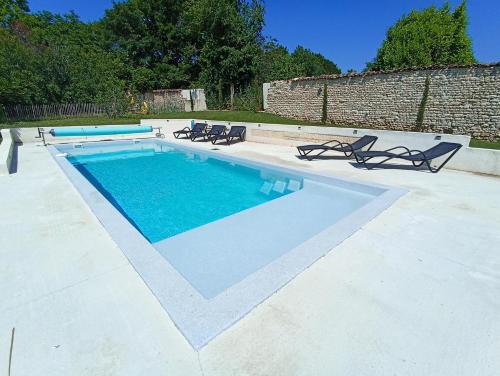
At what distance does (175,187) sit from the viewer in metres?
5.86

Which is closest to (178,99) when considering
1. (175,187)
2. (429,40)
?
(175,187)

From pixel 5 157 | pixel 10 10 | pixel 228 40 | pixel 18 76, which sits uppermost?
pixel 10 10

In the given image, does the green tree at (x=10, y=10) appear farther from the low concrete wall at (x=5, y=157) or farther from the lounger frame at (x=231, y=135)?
the lounger frame at (x=231, y=135)

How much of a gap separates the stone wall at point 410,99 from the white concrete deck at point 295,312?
365 inches

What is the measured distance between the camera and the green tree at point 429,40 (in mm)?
20812

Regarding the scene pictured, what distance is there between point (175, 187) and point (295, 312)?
458 cm

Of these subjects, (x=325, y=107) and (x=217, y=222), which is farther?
(x=325, y=107)

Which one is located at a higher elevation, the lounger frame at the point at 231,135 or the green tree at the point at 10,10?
the green tree at the point at 10,10

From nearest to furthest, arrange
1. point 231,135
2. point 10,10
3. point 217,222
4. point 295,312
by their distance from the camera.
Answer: point 295,312, point 217,222, point 231,135, point 10,10

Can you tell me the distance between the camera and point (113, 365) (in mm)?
1438

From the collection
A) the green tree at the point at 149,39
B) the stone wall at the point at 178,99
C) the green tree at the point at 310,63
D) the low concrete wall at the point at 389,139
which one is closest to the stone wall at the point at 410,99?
the low concrete wall at the point at 389,139

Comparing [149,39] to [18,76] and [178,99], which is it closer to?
[178,99]

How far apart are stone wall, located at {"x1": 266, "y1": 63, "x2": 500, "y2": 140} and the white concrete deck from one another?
9260mm

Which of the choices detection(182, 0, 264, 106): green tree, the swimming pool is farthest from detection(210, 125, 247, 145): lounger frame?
detection(182, 0, 264, 106): green tree
